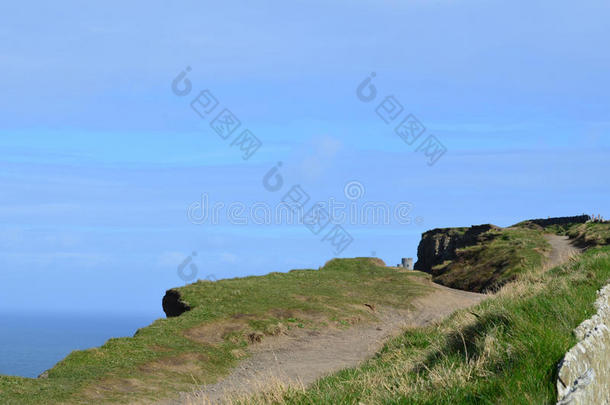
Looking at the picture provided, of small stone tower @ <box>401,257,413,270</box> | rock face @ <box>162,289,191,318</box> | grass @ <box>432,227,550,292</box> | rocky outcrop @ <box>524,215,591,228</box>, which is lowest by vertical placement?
rocky outcrop @ <box>524,215,591,228</box>

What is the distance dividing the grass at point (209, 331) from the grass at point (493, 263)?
32.5 feet

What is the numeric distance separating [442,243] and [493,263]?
136 feet

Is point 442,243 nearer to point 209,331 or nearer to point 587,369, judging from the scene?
point 209,331

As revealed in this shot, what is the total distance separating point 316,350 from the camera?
22.9 meters

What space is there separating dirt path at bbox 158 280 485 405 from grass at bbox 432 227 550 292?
14.4 meters

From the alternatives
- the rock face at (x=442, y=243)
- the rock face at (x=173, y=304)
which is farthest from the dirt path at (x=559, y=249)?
the rock face at (x=173, y=304)

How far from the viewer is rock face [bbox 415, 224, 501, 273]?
84.4m

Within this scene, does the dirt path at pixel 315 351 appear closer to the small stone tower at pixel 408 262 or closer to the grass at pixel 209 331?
the grass at pixel 209 331

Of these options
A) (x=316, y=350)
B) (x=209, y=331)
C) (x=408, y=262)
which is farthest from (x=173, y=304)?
(x=408, y=262)

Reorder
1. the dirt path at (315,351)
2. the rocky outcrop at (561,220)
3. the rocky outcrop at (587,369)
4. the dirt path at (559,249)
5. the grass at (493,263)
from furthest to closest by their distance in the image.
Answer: the rocky outcrop at (561,220)
the grass at (493,263)
the dirt path at (559,249)
the dirt path at (315,351)
the rocky outcrop at (587,369)

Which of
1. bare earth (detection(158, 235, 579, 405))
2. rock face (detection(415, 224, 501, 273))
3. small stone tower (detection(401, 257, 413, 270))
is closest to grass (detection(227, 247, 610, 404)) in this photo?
bare earth (detection(158, 235, 579, 405))

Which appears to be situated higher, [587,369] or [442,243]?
[442,243]

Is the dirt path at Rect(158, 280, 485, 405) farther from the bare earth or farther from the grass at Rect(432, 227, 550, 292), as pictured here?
the grass at Rect(432, 227, 550, 292)

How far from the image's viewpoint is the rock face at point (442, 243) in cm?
8438
